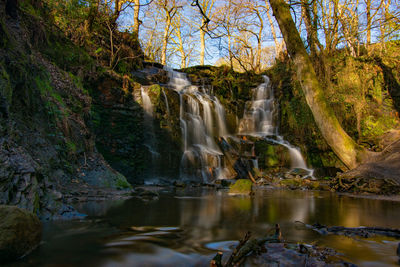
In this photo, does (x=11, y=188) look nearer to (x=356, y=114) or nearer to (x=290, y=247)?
(x=290, y=247)

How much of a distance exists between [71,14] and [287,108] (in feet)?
41.1

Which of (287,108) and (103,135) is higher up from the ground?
(287,108)

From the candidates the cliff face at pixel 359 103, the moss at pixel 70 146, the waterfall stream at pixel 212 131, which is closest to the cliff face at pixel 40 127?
the moss at pixel 70 146

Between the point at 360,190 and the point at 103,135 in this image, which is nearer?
the point at 360,190

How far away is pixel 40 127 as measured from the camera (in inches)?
223

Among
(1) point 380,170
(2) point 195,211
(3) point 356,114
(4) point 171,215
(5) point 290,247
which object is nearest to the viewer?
(5) point 290,247

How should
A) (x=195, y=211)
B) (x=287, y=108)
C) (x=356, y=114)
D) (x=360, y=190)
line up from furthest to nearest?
(x=287, y=108) → (x=356, y=114) → (x=360, y=190) → (x=195, y=211)

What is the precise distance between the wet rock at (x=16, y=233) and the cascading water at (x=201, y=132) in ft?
31.3

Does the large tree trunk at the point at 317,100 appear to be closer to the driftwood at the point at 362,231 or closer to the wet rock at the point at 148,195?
the driftwood at the point at 362,231

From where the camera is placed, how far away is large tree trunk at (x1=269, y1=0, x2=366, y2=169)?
6.92 meters

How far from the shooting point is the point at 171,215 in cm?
442

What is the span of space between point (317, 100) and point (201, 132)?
7815mm

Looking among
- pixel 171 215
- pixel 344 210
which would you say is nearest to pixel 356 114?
pixel 344 210

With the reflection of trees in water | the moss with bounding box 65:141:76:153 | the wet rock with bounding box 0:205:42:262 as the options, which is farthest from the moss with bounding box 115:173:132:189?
the wet rock with bounding box 0:205:42:262
